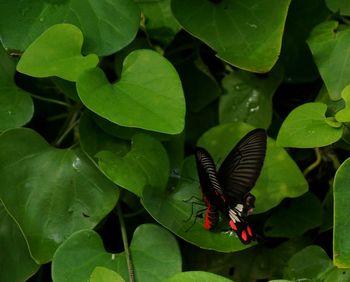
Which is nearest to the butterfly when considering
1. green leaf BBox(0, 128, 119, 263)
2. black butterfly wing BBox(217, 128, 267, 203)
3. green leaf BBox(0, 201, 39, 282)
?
black butterfly wing BBox(217, 128, 267, 203)

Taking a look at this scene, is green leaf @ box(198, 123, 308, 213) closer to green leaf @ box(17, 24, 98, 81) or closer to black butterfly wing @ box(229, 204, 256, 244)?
Answer: black butterfly wing @ box(229, 204, 256, 244)

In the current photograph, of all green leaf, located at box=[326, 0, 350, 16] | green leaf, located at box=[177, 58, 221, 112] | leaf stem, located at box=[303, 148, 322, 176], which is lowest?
leaf stem, located at box=[303, 148, 322, 176]

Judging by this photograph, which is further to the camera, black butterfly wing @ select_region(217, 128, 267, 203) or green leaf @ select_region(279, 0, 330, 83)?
green leaf @ select_region(279, 0, 330, 83)

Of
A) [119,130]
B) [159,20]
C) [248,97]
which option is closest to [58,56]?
[119,130]

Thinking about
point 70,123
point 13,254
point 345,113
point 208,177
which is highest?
point 345,113

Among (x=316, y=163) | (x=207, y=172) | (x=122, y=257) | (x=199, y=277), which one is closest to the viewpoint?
(x=199, y=277)

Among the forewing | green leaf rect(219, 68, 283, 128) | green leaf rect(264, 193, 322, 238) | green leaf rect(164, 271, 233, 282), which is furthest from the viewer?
green leaf rect(219, 68, 283, 128)

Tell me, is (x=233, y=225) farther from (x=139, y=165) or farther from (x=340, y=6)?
(x=340, y=6)
